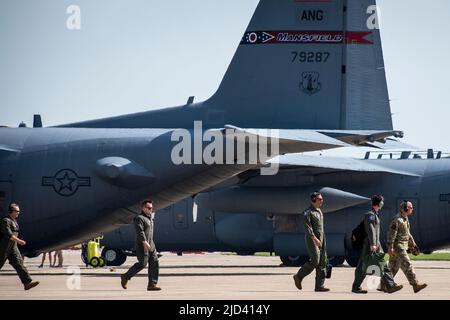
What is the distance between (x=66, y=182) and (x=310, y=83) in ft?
21.6

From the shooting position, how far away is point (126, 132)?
26.1m

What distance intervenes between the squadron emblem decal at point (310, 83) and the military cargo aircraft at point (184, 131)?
25mm

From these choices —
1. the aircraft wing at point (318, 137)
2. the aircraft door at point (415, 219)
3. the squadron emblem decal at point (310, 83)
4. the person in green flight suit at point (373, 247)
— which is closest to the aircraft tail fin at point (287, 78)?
the squadron emblem decal at point (310, 83)

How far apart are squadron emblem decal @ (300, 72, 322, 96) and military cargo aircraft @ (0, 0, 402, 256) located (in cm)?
3

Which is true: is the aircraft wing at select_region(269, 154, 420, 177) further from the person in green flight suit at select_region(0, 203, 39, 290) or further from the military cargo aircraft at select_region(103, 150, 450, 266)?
the person in green flight suit at select_region(0, 203, 39, 290)

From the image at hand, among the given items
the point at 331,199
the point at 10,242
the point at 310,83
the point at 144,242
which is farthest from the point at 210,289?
→ the point at 331,199

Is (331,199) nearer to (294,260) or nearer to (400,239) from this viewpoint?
(294,260)

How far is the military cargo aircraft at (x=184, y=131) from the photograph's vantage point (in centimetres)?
2534

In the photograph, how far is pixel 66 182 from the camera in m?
25.7

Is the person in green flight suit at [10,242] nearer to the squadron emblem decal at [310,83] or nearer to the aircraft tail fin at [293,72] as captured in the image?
the aircraft tail fin at [293,72]

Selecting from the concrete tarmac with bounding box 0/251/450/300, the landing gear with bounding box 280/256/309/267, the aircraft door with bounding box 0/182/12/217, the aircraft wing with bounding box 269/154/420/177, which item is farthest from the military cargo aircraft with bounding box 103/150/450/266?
the aircraft door with bounding box 0/182/12/217

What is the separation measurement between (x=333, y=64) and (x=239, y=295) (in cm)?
746
